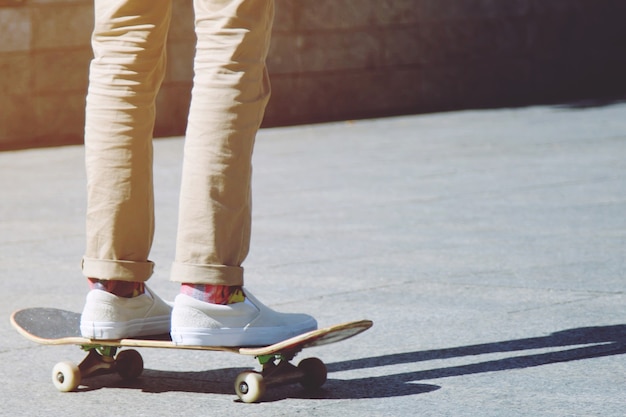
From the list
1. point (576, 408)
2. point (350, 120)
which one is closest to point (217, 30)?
point (576, 408)

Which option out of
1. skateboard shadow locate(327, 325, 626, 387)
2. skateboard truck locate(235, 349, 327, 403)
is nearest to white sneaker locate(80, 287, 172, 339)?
skateboard truck locate(235, 349, 327, 403)

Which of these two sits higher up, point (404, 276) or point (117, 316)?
point (117, 316)

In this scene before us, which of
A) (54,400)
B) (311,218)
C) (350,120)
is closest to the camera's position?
(54,400)

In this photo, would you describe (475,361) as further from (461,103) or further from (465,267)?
(461,103)

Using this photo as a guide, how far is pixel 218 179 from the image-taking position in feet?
10.7

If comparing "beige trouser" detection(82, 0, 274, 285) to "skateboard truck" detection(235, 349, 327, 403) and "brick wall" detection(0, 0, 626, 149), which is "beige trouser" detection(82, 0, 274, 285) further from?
"brick wall" detection(0, 0, 626, 149)

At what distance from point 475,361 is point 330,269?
5.65 feet

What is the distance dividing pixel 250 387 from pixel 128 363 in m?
0.47

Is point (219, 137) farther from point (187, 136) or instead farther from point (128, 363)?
point (128, 363)

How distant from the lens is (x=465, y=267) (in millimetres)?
5281

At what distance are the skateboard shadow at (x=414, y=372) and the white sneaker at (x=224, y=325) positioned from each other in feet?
0.52

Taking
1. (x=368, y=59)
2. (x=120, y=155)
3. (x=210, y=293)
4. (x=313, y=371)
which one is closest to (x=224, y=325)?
(x=210, y=293)

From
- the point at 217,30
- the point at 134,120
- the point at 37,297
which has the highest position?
the point at 217,30

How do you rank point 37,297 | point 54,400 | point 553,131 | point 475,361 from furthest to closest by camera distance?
point 553,131 < point 37,297 < point 475,361 < point 54,400
